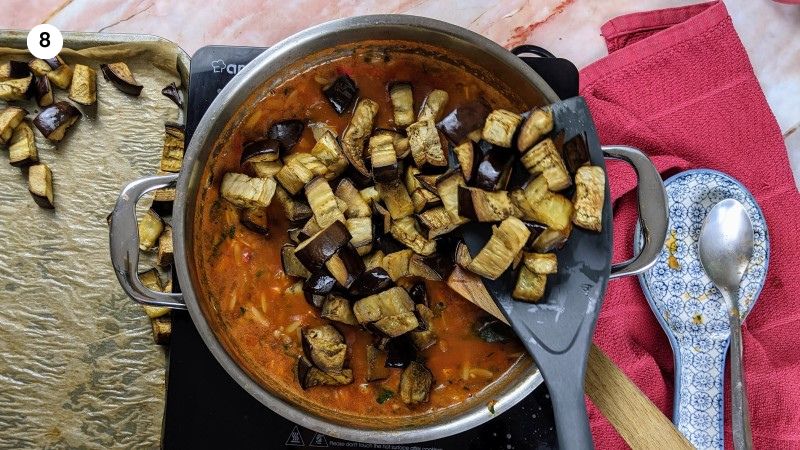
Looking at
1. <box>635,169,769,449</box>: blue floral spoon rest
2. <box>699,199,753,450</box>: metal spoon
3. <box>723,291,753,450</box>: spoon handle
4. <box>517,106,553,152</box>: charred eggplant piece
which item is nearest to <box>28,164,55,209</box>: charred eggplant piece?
<box>517,106,553,152</box>: charred eggplant piece

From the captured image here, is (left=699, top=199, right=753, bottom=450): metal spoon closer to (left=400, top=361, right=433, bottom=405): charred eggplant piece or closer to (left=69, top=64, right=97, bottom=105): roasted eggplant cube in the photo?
(left=400, top=361, right=433, bottom=405): charred eggplant piece

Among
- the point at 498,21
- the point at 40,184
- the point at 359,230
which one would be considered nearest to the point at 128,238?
the point at 359,230

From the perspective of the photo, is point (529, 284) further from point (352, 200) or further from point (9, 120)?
point (9, 120)

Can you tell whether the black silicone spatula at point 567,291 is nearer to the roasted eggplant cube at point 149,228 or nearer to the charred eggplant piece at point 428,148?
the charred eggplant piece at point 428,148

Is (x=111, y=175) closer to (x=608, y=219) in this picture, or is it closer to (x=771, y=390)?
(x=608, y=219)

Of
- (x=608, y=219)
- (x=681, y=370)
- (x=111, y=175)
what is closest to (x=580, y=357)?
(x=608, y=219)

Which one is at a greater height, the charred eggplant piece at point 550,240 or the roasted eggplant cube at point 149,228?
the charred eggplant piece at point 550,240

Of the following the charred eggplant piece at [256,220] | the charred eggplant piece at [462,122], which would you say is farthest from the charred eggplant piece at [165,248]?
the charred eggplant piece at [462,122]
